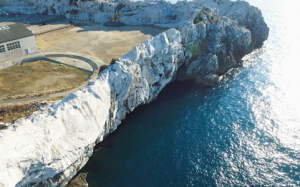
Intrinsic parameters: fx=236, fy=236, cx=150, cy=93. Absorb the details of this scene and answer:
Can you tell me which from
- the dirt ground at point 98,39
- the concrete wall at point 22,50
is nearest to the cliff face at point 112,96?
the dirt ground at point 98,39

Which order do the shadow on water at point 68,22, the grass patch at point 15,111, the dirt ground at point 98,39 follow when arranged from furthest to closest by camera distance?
the shadow on water at point 68,22 < the dirt ground at point 98,39 < the grass patch at point 15,111

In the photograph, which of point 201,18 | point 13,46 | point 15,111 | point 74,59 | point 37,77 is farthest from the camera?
point 201,18

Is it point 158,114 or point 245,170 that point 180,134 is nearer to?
point 158,114

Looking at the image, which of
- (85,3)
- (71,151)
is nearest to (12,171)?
(71,151)

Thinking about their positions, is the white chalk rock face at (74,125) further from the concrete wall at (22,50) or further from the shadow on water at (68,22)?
the concrete wall at (22,50)

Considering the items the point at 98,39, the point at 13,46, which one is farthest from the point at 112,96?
the point at 98,39

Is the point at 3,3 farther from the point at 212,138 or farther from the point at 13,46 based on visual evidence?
the point at 212,138
